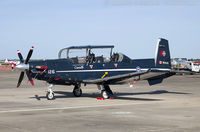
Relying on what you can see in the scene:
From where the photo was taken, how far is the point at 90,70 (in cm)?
1861

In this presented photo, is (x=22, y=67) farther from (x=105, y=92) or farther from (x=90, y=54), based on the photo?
(x=105, y=92)

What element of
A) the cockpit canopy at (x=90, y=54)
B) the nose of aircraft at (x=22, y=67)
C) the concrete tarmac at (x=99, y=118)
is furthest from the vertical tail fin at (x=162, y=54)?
the nose of aircraft at (x=22, y=67)

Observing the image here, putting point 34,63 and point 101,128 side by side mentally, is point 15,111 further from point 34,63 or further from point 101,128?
point 101,128

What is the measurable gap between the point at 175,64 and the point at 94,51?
3541 centimetres

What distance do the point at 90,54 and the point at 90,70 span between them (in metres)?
0.90

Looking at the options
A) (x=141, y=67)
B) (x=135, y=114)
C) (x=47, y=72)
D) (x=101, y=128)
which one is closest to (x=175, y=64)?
(x=141, y=67)

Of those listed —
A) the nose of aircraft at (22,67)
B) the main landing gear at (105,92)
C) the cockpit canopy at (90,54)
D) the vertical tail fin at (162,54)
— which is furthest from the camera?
the vertical tail fin at (162,54)

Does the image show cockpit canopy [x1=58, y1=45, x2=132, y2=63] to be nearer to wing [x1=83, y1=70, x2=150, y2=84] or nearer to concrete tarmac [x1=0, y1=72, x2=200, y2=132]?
wing [x1=83, y1=70, x2=150, y2=84]

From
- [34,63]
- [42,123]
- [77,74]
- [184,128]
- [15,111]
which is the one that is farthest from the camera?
[77,74]

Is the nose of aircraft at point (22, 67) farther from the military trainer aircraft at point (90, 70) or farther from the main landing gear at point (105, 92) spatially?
the main landing gear at point (105, 92)

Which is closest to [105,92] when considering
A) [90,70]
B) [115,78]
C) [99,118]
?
[115,78]

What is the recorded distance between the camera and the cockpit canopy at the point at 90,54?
18.8 meters

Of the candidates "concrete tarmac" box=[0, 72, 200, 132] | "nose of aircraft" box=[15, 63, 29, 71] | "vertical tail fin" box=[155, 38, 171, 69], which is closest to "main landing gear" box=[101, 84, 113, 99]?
"concrete tarmac" box=[0, 72, 200, 132]

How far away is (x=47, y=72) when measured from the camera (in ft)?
57.4
